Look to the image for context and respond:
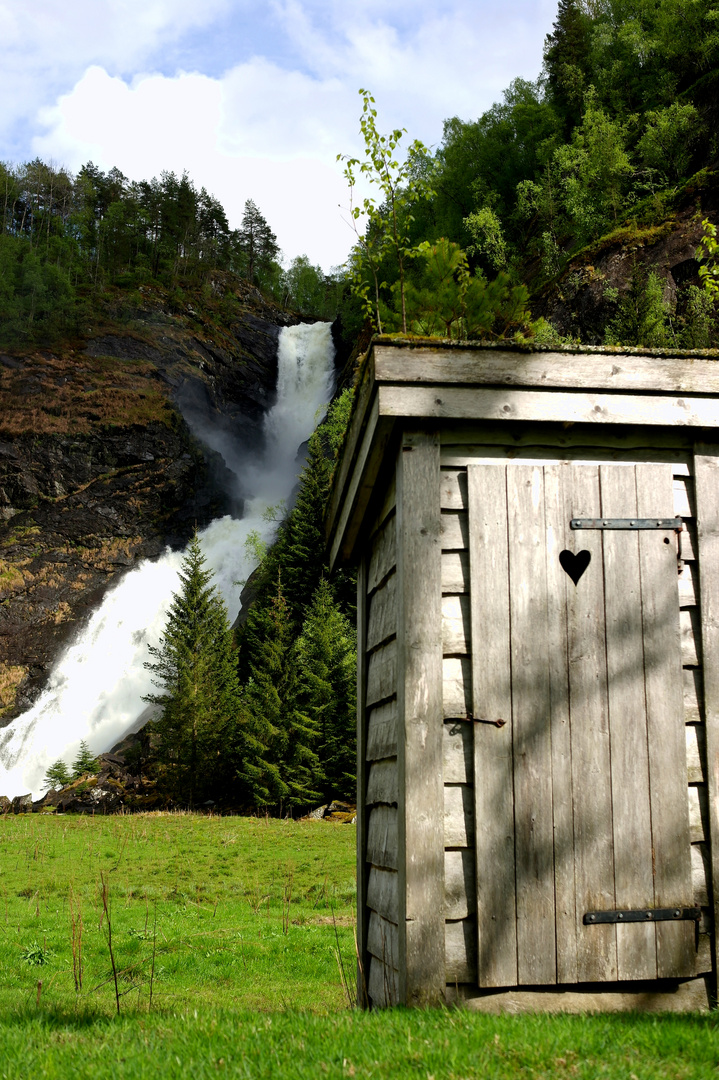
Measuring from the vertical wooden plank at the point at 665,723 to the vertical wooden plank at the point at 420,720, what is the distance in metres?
0.96

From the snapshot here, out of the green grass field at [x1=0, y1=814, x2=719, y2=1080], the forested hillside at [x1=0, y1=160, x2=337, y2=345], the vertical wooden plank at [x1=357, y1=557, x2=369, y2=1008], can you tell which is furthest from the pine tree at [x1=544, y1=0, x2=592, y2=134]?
the vertical wooden plank at [x1=357, y1=557, x2=369, y2=1008]

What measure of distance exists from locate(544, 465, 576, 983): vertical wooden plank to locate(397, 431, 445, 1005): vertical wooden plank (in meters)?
0.50

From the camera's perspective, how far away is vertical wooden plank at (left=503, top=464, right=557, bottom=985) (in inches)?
132

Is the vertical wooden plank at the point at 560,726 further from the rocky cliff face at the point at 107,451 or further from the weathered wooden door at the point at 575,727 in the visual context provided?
the rocky cliff face at the point at 107,451

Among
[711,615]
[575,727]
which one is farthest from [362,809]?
[711,615]

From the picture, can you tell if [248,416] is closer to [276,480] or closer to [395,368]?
[276,480]

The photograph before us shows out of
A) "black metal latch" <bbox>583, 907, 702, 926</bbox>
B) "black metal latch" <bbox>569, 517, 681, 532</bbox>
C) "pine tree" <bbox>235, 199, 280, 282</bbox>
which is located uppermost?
"pine tree" <bbox>235, 199, 280, 282</bbox>

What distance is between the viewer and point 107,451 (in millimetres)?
50875

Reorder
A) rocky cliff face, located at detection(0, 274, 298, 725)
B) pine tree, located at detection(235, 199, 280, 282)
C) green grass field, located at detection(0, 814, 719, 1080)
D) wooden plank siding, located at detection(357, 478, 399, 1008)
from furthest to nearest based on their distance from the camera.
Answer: pine tree, located at detection(235, 199, 280, 282)
rocky cliff face, located at detection(0, 274, 298, 725)
wooden plank siding, located at detection(357, 478, 399, 1008)
green grass field, located at detection(0, 814, 719, 1080)

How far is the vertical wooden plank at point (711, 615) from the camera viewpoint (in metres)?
3.60

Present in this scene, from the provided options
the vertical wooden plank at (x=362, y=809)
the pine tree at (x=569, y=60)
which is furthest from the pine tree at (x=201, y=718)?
the pine tree at (x=569, y=60)

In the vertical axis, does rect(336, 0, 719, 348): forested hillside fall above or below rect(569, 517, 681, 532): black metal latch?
above

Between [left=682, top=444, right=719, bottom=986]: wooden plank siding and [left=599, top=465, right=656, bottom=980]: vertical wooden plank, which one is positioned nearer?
[left=599, top=465, right=656, bottom=980]: vertical wooden plank

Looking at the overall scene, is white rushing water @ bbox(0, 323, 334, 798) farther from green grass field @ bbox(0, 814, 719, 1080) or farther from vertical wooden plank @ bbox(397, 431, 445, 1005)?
vertical wooden plank @ bbox(397, 431, 445, 1005)
